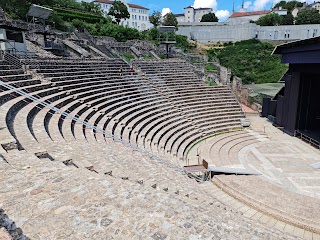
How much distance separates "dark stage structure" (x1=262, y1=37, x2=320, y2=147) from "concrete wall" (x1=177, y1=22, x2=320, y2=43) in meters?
35.7

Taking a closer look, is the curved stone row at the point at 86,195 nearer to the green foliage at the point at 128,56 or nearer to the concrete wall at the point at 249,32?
the green foliage at the point at 128,56

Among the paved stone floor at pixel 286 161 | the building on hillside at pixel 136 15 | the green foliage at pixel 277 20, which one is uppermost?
the building on hillside at pixel 136 15

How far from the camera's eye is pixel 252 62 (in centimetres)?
4250

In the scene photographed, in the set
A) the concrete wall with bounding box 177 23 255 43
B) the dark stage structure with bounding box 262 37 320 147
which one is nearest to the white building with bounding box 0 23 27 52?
the dark stage structure with bounding box 262 37 320 147

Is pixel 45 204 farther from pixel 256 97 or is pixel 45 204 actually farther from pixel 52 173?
pixel 256 97

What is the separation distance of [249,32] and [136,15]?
133 feet

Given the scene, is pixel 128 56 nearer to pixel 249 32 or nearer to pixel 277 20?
pixel 249 32

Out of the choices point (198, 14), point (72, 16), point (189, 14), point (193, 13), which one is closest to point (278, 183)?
point (72, 16)

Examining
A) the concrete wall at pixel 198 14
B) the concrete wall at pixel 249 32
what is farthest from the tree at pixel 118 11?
the concrete wall at pixel 198 14

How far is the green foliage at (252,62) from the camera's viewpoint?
39281 millimetres

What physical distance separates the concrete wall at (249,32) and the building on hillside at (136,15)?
2975 cm

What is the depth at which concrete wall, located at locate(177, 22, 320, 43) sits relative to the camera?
54094mm

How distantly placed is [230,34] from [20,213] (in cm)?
5772

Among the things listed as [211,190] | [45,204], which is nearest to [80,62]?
[211,190]
